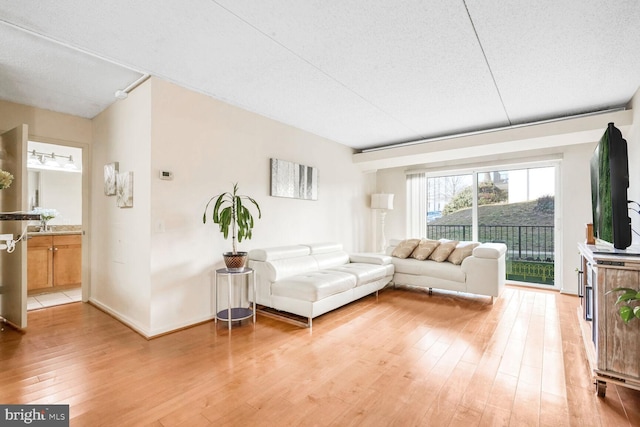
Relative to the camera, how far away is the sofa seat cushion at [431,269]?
4.09 meters

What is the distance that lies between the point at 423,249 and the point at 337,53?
10.5ft

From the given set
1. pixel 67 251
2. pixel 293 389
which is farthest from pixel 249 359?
pixel 67 251

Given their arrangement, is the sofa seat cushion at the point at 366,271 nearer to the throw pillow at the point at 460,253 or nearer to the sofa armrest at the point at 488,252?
the throw pillow at the point at 460,253

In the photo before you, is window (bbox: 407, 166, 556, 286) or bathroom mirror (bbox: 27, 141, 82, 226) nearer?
bathroom mirror (bbox: 27, 141, 82, 226)

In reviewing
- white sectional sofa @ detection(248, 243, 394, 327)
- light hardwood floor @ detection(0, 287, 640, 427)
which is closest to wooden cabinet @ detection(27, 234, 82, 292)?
light hardwood floor @ detection(0, 287, 640, 427)

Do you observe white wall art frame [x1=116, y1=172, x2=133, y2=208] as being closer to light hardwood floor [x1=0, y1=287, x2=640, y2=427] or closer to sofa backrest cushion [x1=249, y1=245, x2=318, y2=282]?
light hardwood floor [x1=0, y1=287, x2=640, y2=427]

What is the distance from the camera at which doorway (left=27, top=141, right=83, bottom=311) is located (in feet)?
13.9

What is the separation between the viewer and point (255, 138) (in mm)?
3750

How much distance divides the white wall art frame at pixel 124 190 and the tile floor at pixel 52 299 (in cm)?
181

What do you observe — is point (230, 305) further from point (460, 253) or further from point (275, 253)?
point (460, 253)

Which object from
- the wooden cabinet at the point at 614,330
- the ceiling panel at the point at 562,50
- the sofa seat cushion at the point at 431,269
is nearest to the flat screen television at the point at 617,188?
the wooden cabinet at the point at 614,330

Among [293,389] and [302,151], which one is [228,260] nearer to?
[293,389]

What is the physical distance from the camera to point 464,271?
4027 millimetres

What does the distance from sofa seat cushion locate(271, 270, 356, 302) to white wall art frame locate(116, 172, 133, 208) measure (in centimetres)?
173
